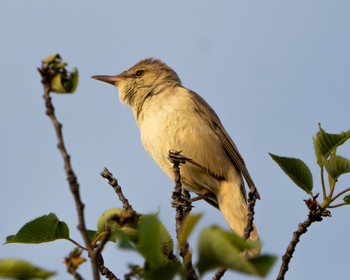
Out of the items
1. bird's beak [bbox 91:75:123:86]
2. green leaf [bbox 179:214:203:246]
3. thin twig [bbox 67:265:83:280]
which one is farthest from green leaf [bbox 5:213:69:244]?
bird's beak [bbox 91:75:123:86]

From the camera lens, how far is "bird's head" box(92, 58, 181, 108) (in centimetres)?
695

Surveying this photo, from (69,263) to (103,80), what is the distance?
600cm

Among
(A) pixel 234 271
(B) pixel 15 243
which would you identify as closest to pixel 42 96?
(A) pixel 234 271

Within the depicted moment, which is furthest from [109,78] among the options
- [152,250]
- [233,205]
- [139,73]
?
[152,250]

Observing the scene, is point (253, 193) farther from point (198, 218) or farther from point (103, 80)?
point (103, 80)

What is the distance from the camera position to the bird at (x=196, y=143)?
20.0 ft

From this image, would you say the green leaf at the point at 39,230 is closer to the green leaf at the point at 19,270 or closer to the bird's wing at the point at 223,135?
the green leaf at the point at 19,270

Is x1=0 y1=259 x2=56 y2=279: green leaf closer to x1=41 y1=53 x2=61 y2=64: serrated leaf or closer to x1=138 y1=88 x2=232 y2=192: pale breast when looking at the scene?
x1=41 y1=53 x2=61 y2=64: serrated leaf

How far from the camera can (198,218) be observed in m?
1.47

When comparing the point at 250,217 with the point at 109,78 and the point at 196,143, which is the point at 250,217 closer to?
the point at 196,143

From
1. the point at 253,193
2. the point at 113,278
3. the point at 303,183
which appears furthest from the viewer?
the point at 253,193

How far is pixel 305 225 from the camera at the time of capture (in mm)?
3234

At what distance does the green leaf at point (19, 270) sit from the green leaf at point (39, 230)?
Answer: 0.93 m

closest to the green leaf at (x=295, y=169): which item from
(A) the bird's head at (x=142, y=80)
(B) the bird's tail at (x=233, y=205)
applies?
(B) the bird's tail at (x=233, y=205)
